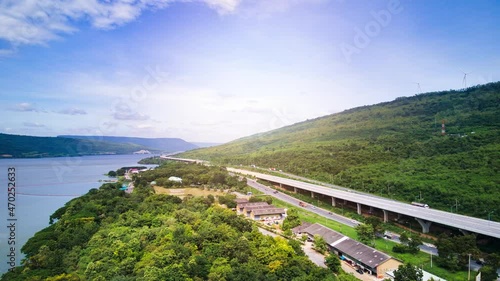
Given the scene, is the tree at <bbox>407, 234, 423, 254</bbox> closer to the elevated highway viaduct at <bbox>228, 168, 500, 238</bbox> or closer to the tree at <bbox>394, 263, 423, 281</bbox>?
the elevated highway viaduct at <bbox>228, 168, 500, 238</bbox>

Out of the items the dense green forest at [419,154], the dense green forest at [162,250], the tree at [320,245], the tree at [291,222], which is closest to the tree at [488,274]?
the dense green forest at [162,250]

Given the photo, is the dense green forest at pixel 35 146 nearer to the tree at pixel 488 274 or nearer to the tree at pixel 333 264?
the tree at pixel 333 264

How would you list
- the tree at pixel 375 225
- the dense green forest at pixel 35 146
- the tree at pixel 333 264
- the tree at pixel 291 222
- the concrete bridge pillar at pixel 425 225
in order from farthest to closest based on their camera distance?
the dense green forest at pixel 35 146 → the tree at pixel 291 222 → the concrete bridge pillar at pixel 425 225 → the tree at pixel 375 225 → the tree at pixel 333 264

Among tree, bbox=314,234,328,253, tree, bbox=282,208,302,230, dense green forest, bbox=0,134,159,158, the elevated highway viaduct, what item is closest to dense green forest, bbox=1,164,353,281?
tree, bbox=314,234,328,253

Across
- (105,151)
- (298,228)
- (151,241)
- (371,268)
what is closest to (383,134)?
(298,228)

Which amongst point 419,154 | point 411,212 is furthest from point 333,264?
point 419,154

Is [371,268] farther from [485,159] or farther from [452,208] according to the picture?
[485,159]
